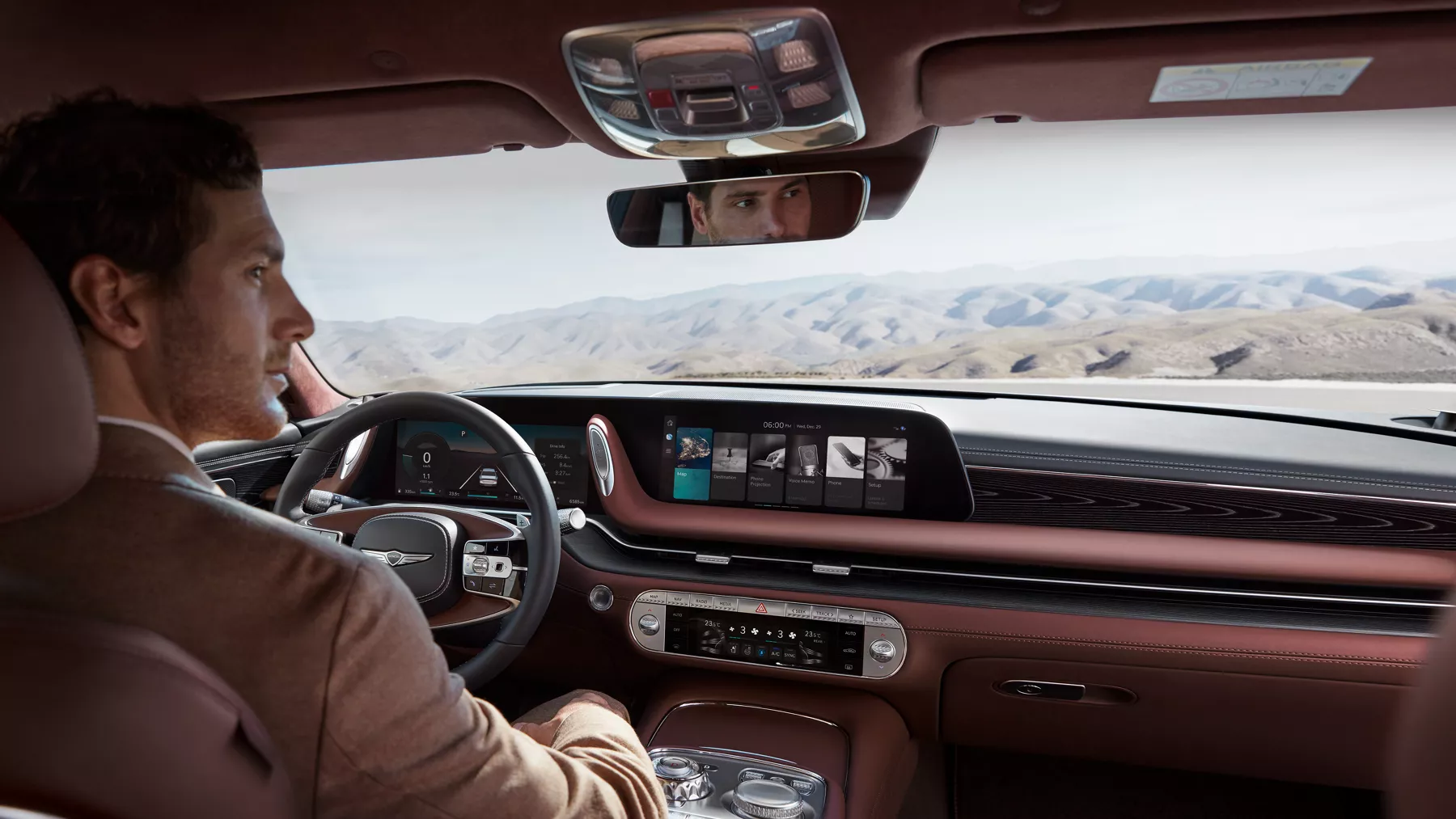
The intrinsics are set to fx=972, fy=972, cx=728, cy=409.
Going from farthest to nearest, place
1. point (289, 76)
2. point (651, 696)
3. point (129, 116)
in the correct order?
point (651, 696) < point (289, 76) < point (129, 116)

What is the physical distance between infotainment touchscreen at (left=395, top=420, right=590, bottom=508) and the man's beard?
1638 millimetres

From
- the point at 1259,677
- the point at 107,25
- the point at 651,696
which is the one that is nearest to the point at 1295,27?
the point at 1259,677

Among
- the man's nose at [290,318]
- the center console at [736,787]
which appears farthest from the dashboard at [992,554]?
the man's nose at [290,318]

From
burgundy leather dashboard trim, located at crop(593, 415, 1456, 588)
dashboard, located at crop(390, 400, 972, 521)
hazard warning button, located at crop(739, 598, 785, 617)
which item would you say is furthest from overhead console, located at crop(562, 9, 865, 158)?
hazard warning button, located at crop(739, 598, 785, 617)

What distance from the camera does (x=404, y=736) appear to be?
1127 millimetres

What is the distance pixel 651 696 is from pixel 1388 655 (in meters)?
1.88

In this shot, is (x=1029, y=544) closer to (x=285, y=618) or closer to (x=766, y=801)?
(x=766, y=801)

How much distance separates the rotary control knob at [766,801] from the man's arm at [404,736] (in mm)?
1002

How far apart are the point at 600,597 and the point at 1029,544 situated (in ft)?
4.01

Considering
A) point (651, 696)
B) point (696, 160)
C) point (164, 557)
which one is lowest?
point (651, 696)

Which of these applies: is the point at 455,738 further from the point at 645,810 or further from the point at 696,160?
the point at 696,160

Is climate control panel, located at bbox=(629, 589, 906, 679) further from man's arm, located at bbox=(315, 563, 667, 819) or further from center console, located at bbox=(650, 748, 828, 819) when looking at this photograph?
man's arm, located at bbox=(315, 563, 667, 819)

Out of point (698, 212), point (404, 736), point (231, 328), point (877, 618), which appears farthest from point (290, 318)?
point (877, 618)

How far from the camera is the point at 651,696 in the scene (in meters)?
2.84
